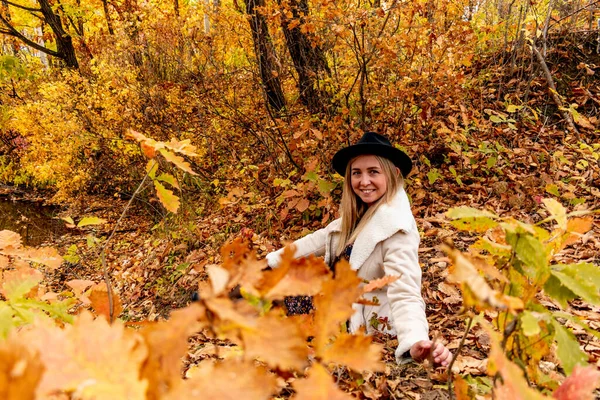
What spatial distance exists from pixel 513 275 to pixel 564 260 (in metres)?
2.57

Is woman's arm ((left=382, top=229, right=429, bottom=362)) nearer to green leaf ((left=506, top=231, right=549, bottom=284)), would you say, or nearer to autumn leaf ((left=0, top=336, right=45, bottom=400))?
green leaf ((left=506, top=231, right=549, bottom=284))

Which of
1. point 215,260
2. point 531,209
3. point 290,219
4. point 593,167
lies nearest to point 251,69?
point 290,219

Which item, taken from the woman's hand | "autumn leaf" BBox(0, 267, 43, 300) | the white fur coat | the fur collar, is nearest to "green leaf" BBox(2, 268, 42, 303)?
"autumn leaf" BBox(0, 267, 43, 300)

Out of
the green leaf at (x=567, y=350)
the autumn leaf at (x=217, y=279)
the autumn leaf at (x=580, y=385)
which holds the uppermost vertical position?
the autumn leaf at (x=217, y=279)

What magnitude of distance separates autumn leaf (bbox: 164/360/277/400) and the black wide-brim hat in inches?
94.5

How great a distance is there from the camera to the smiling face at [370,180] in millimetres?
2783

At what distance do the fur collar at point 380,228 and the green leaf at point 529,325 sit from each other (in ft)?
5.60

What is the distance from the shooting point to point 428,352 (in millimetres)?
1691

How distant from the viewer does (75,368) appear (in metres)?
0.46

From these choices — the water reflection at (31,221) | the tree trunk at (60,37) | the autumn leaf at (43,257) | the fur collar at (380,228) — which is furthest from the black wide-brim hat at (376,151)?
the tree trunk at (60,37)

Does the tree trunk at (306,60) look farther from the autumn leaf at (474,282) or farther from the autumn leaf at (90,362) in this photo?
the autumn leaf at (90,362)

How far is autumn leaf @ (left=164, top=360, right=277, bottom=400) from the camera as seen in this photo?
439 mm

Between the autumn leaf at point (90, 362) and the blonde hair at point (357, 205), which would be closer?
the autumn leaf at point (90, 362)

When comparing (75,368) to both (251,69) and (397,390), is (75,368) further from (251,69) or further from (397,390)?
(251,69)
